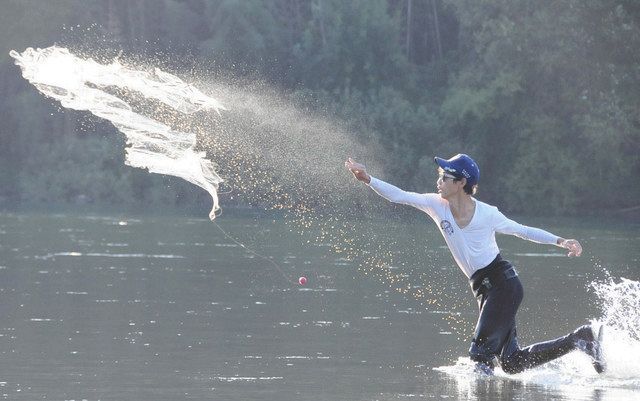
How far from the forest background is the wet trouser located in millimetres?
43506

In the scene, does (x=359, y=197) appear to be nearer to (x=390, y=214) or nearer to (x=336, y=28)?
(x=390, y=214)

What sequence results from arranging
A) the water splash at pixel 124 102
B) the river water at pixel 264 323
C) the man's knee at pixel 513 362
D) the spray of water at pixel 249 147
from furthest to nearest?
the spray of water at pixel 249 147 → the water splash at pixel 124 102 → the man's knee at pixel 513 362 → the river water at pixel 264 323

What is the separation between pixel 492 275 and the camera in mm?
12109

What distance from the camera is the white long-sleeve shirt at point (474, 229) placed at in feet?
39.5

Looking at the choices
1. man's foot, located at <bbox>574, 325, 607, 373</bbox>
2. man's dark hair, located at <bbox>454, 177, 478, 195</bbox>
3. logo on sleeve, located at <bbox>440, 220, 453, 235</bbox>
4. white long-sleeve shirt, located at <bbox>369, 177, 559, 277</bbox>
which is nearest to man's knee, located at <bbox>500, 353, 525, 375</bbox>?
man's foot, located at <bbox>574, 325, 607, 373</bbox>

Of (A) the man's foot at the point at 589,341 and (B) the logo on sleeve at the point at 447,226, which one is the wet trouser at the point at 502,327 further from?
(B) the logo on sleeve at the point at 447,226

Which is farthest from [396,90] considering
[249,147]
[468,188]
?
[468,188]

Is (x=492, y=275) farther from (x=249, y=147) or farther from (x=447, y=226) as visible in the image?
(x=249, y=147)

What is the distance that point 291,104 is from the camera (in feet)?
212

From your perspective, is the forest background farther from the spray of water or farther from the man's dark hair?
the man's dark hair

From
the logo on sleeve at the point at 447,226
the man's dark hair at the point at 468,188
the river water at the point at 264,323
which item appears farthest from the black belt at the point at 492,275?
the river water at the point at 264,323

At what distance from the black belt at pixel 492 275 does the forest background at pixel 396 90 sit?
143ft

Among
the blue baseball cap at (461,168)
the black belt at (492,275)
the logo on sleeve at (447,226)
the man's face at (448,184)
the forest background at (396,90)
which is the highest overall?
the forest background at (396,90)

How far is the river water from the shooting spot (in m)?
11.8
